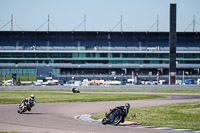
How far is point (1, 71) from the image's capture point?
131125 millimetres

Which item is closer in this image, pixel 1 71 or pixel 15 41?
pixel 1 71

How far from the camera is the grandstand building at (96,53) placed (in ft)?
443

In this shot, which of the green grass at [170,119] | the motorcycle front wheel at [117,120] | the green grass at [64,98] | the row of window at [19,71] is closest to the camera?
the motorcycle front wheel at [117,120]

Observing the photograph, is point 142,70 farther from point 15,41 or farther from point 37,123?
point 37,123

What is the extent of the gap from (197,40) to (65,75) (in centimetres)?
4351

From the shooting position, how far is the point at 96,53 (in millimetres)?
136500

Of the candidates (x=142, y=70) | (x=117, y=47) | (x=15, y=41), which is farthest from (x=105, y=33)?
(x=15, y=41)

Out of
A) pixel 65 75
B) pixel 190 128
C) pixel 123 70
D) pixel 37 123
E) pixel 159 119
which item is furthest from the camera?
pixel 123 70

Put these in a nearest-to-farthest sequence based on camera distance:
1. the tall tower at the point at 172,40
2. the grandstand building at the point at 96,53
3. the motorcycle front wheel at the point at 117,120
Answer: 1. the motorcycle front wheel at the point at 117,120
2. the tall tower at the point at 172,40
3. the grandstand building at the point at 96,53

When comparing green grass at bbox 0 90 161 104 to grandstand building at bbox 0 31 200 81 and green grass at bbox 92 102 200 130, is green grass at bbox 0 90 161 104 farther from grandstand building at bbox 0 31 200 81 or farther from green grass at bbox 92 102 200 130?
grandstand building at bbox 0 31 200 81

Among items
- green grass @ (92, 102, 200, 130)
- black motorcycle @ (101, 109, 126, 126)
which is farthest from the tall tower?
black motorcycle @ (101, 109, 126, 126)

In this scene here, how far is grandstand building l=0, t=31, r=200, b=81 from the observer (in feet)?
443

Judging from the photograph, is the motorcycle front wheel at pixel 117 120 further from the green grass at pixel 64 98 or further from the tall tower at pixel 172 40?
the tall tower at pixel 172 40

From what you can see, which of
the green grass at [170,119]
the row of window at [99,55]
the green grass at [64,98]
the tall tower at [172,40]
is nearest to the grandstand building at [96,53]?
the row of window at [99,55]
